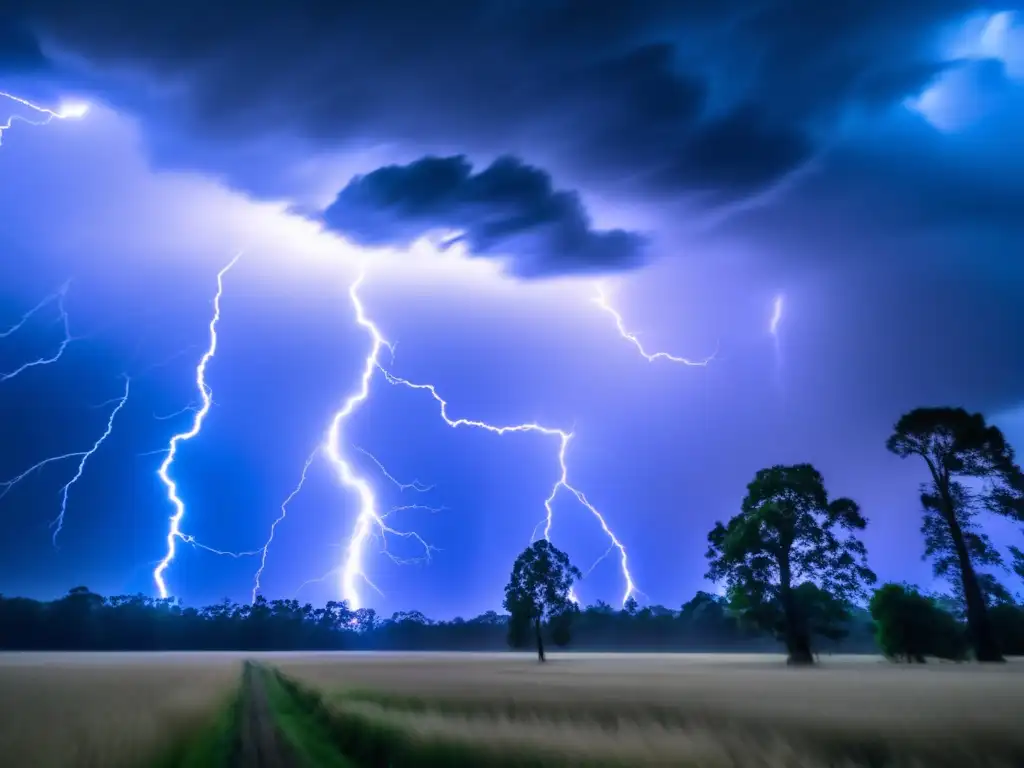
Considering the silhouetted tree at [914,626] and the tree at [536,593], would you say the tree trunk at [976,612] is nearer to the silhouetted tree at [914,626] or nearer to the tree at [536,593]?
the silhouetted tree at [914,626]

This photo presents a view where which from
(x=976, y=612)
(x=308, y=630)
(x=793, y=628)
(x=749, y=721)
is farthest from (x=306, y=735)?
(x=308, y=630)

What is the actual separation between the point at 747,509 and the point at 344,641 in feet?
445

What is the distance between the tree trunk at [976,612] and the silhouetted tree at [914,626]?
2.64m

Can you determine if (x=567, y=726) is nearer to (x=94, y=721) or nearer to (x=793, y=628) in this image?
(x=94, y=721)

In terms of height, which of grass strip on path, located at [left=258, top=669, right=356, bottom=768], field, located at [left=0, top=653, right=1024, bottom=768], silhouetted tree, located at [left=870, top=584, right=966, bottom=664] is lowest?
grass strip on path, located at [left=258, top=669, right=356, bottom=768]

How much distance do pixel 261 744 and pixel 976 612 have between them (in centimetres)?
3700

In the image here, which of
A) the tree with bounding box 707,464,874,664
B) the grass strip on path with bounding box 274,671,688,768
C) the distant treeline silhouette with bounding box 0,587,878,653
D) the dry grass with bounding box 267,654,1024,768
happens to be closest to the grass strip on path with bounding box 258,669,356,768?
the grass strip on path with bounding box 274,671,688,768

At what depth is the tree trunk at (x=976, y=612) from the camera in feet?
108

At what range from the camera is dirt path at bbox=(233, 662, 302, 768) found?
33.2ft

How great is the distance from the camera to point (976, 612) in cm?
3338

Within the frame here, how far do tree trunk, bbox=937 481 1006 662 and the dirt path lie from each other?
35387mm

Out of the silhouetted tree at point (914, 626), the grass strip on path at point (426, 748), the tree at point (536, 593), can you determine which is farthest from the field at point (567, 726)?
the tree at point (536, 593)

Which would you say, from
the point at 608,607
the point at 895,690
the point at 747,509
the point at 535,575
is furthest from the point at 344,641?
the point at 895,690

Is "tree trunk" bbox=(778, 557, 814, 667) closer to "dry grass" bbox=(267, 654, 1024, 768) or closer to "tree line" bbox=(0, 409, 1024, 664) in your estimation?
"tree line" bbox=(0, 409, 1024, 664)
